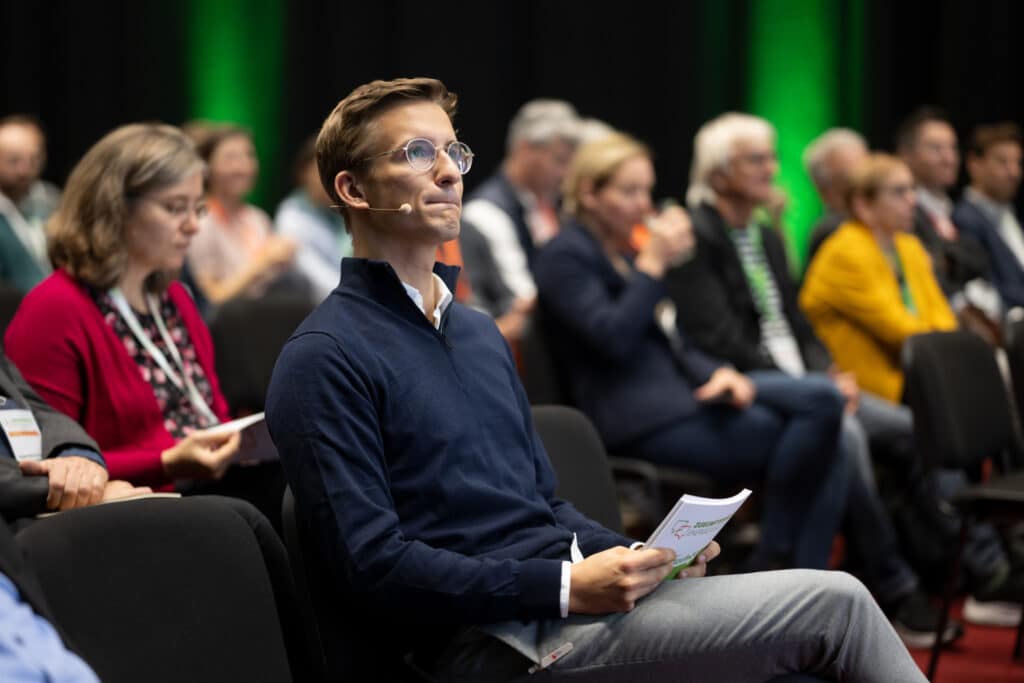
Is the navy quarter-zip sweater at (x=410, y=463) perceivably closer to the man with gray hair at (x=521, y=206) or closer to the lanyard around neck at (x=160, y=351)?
the lanyard around neck at (x=160, y=351)

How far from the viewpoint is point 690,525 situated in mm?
1723

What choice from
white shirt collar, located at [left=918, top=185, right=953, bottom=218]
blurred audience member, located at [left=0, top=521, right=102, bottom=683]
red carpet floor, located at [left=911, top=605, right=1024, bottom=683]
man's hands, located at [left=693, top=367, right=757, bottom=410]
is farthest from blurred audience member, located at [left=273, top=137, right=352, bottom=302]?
blurred audience member, located at [left=0, top=521, right=102, bottom=683]

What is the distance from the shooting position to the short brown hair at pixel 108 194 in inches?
103

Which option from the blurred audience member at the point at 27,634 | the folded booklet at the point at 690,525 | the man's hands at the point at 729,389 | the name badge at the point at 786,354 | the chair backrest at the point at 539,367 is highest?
the blurred audience member at the point at 27,634

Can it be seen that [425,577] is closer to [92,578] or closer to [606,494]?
[92,578]

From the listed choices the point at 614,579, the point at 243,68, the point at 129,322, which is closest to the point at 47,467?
the point at 129,322

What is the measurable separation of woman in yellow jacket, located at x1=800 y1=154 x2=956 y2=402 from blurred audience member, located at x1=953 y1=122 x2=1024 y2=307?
4.70 feet

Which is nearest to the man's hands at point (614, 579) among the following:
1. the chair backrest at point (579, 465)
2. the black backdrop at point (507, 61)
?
the chair backrest at point (579, 465)

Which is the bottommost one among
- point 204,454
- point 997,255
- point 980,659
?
point 980,659

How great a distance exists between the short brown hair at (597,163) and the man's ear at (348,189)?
193 cm

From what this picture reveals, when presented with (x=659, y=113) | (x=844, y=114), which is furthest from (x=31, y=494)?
(x=844, y=114)

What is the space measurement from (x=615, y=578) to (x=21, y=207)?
4.06 m

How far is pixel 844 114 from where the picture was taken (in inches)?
306

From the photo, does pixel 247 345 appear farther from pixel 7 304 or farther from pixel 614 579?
pixel 614 579
